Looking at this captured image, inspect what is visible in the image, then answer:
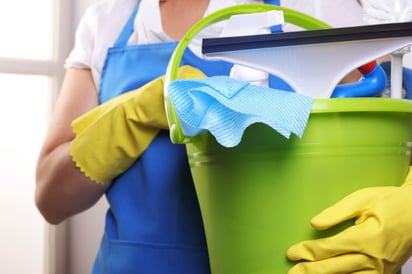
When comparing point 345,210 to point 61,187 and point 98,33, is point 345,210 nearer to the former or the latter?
point 61,187

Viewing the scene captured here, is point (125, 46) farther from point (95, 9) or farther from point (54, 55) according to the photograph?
point (54, 55)

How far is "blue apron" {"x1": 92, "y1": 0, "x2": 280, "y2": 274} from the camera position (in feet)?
2.79

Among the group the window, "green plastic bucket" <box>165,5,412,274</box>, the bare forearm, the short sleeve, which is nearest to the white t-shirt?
the short sleeve

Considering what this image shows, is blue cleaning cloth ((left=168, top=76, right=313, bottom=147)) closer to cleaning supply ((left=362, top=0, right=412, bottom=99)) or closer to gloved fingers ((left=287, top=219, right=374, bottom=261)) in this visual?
gloved fingers ((left=287, top=219, right=374, bottom=261))

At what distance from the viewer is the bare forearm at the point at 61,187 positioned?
2.87 ft

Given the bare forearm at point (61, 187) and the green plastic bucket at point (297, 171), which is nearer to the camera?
the green plastic bucket at point (297, 171)

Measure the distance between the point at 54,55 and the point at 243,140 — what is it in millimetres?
1263

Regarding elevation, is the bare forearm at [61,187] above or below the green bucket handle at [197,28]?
below

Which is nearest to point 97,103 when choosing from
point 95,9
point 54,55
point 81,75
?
point 81,75

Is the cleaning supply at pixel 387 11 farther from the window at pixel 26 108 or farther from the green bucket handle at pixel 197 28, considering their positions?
the window at pixel 26 108

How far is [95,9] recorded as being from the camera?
3.45ft

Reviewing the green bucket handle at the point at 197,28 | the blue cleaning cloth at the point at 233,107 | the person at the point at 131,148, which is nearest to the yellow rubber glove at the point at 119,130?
the person at the point at 131,148

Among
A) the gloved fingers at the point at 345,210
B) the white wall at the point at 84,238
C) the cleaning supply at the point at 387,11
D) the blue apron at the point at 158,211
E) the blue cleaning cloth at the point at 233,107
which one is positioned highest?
the cleaning supply at the point at 387,11

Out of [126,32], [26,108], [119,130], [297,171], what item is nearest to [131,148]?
[119,130]
